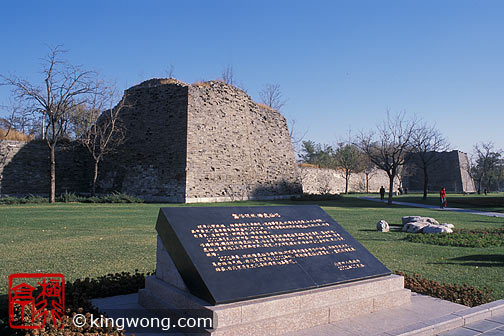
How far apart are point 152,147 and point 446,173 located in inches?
1888

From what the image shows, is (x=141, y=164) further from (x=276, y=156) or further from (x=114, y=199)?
(x=276, y=156)

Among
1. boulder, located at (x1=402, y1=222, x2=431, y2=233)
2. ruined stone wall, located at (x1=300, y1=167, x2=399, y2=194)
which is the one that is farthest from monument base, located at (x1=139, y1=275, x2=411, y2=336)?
ruined stone wall, located at (x1=300, y1=167, x2=399, y2=194)

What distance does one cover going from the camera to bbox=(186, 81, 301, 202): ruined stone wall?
23.5 metres

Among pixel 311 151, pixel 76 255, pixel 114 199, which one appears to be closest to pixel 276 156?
pixel 114 199

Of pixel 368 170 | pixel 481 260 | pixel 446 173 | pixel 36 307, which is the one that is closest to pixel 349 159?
pixel 368 170

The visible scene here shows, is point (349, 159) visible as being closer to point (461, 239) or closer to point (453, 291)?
point (461, 239)

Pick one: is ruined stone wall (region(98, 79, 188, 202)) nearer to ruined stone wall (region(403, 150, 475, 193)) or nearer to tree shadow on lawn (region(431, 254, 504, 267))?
tree shadow on lawn (region(431, 254, 504, 267))

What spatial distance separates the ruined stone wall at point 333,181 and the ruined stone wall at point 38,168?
22.5m

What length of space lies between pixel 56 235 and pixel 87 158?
1863cm

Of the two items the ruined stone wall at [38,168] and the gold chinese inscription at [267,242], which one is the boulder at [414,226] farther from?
the ruined stone wall at [38,168]

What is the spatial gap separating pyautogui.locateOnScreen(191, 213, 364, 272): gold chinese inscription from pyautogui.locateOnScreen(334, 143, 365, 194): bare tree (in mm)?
45610

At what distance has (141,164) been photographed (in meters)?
24.7

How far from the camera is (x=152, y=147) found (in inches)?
961

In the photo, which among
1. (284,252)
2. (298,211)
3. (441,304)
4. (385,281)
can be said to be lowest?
(441,304)
